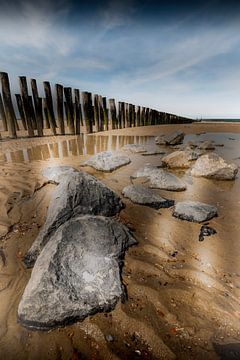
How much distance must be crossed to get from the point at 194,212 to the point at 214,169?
5.65 feet

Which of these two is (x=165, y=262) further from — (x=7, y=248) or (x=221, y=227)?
(x=7, y=248)

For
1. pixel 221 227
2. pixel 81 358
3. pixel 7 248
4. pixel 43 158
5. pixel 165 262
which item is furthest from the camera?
pixel 43 158

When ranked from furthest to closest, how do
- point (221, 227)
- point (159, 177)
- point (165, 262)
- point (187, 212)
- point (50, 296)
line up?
1. point (159, 177)
2. point (187, 212)
3. point (221, 227)
4. point (165, 262)
5. point (50, 296)

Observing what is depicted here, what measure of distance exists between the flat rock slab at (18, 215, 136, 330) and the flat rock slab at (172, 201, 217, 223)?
99 centimetres

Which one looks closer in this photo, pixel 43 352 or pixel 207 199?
pixel 43 352

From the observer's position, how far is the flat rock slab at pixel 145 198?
8.92 feet

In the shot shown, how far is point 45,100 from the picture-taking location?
854 centimetres

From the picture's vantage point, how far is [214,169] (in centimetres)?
386

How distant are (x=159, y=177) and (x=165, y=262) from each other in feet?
6.05

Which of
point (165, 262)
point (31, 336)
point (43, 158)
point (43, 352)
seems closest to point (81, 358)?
point (43, 352)

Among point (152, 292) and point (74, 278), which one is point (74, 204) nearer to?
point (74, 278)

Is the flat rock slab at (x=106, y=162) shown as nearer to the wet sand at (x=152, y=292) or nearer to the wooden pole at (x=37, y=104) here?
the wet sand at (x=152, y=292)

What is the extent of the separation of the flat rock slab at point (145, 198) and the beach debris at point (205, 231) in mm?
570

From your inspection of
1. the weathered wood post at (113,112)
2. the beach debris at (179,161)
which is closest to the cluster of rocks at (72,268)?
the beach debris at (179,161)
